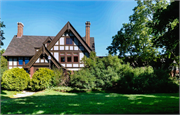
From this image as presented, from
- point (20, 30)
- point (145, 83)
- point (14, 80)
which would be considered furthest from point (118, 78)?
point (20, 30)

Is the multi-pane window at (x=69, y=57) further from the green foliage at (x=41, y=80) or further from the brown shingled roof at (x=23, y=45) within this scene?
the brown shingled roof at (x=23, y=45)

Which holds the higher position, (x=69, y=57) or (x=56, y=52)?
(x=56, y=52)

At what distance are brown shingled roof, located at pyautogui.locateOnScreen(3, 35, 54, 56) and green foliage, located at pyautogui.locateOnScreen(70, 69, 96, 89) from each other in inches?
463

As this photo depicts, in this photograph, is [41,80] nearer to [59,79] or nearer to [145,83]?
[59,79]

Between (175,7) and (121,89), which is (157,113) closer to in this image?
(175,7)

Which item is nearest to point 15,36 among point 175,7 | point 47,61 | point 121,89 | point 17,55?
point 17,55

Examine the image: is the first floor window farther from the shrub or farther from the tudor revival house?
the shrub

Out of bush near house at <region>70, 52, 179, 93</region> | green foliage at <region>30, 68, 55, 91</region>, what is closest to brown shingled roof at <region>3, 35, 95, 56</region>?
bush near house at <region>70, 52, 179, 93</region>

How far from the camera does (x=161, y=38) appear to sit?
A: 6605mm

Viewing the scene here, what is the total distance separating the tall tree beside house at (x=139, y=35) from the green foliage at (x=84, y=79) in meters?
10.2

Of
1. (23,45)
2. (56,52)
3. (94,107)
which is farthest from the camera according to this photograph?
(23,45)

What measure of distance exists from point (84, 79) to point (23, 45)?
1585 cm

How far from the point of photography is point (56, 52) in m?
19.2

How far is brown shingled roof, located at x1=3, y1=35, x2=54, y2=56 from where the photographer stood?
21297 mm
